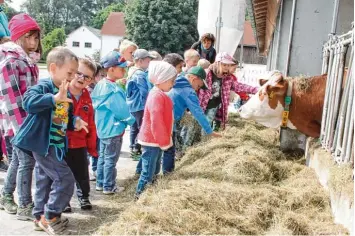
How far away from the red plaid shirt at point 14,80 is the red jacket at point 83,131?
45cm

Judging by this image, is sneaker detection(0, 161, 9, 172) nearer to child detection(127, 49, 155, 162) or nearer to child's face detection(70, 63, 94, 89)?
child detection(127, 49, 155, 162)

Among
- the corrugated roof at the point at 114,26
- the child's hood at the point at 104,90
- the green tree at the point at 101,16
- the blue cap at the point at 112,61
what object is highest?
the green tree at the point at 101,16

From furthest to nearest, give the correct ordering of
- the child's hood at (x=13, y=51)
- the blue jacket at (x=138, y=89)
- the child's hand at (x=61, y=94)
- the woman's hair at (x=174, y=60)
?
the blue jacket at (x=138, y=89), the woman's hair at (x=174, y=60), the child's hood at (x=13, y=51), the child's hand at (x=61, y=94)

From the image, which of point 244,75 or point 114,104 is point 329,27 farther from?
point 244,75

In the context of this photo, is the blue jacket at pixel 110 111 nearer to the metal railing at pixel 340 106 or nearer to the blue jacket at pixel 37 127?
the blue jacket at pixel 37 127

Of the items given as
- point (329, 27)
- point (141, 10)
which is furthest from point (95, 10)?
point (329, 27)

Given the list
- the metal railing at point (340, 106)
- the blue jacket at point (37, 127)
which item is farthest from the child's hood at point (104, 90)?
the metal railing at point (340, 106)

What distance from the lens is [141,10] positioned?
42.8 m

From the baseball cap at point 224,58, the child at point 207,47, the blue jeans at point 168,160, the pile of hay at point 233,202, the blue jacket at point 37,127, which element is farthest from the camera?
the child at point 207,47

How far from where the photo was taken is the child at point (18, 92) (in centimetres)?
375

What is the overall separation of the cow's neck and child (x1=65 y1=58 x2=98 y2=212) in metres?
2.45

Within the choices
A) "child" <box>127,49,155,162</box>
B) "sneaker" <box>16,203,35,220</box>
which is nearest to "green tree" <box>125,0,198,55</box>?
"child" <box>127,49,155,162</box>

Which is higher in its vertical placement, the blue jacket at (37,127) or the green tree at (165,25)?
the green tree at (165,25)

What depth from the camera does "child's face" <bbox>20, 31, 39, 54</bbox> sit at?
3961 mm
